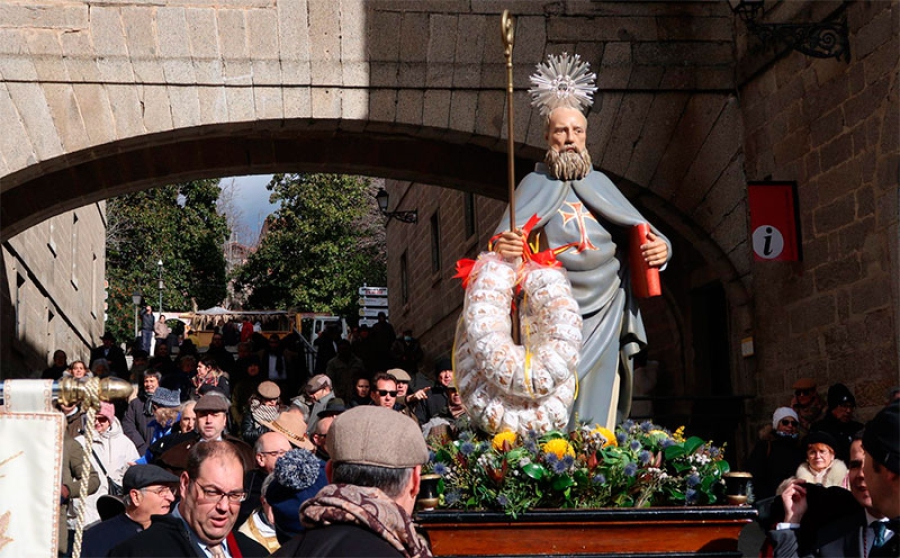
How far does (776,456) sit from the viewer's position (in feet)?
28.0

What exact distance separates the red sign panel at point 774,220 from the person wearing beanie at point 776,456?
2803mm

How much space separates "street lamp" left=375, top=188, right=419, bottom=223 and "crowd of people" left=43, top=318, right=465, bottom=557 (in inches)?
290

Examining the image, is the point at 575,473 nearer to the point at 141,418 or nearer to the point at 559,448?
the point at 559,448

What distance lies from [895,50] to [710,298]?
479 centimetres

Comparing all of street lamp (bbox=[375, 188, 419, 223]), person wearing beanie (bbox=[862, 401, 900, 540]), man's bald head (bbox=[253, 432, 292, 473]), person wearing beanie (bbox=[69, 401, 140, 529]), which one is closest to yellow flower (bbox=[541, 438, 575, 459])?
person wearing beanie (bbox=[862, 401, 900, 540])

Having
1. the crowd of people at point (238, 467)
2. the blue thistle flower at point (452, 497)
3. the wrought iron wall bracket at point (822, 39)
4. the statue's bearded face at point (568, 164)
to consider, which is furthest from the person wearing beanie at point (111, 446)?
the wrought iron wall bracket at point (822, 39)

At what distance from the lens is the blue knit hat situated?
207 inches

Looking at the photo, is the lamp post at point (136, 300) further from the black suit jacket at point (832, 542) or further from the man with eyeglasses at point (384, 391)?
the black suit jacket at point (832, 542)

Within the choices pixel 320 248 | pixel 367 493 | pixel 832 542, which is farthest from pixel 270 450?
pixel 320 248

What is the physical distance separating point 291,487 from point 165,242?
35.7 meters

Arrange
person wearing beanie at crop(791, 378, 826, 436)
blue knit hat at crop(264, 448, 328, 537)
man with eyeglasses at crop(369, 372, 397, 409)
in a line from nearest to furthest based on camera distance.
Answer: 1. blue knit hat at crop(264, 448, 328, 537)
2. person wearing beanie at crop(791, 378, 826, 436)
3. man with eyeglasses at crop(369, 372, 397, 409)

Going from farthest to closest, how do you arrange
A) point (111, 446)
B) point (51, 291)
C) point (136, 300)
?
point (136, 300), point (51, 291), point (111, 446)

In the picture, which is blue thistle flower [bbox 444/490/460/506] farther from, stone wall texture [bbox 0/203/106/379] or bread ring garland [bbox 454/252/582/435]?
stone wall texture [bbox 0/203/106/379]

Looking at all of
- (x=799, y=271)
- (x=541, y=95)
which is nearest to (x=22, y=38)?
(x=541, y=95)
